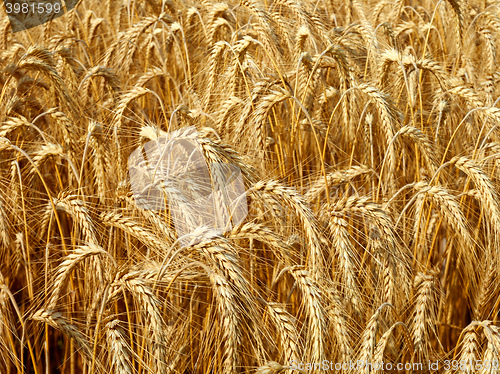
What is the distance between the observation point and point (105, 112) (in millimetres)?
2707

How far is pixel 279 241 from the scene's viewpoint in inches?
65.8

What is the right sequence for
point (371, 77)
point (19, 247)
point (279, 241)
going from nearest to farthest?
point (279, 241)
point (19, 247)
point (371, 77)

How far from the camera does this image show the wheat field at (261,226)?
5.40 feet

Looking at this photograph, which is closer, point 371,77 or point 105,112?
point 105,112

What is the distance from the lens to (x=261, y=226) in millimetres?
1710

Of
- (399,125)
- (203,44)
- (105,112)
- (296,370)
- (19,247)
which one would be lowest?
(296,370)

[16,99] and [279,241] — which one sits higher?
[16,99]

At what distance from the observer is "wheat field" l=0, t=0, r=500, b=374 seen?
1646mm

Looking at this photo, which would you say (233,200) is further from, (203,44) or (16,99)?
(203,44)

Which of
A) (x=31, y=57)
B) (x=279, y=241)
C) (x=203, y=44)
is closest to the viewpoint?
(x=279, y=241)

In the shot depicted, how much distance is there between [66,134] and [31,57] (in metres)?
0.46

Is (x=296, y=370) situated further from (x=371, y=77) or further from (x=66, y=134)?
(x=371, y=77)

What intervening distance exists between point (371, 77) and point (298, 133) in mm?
884

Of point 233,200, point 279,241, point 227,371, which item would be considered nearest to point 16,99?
point 233,200
